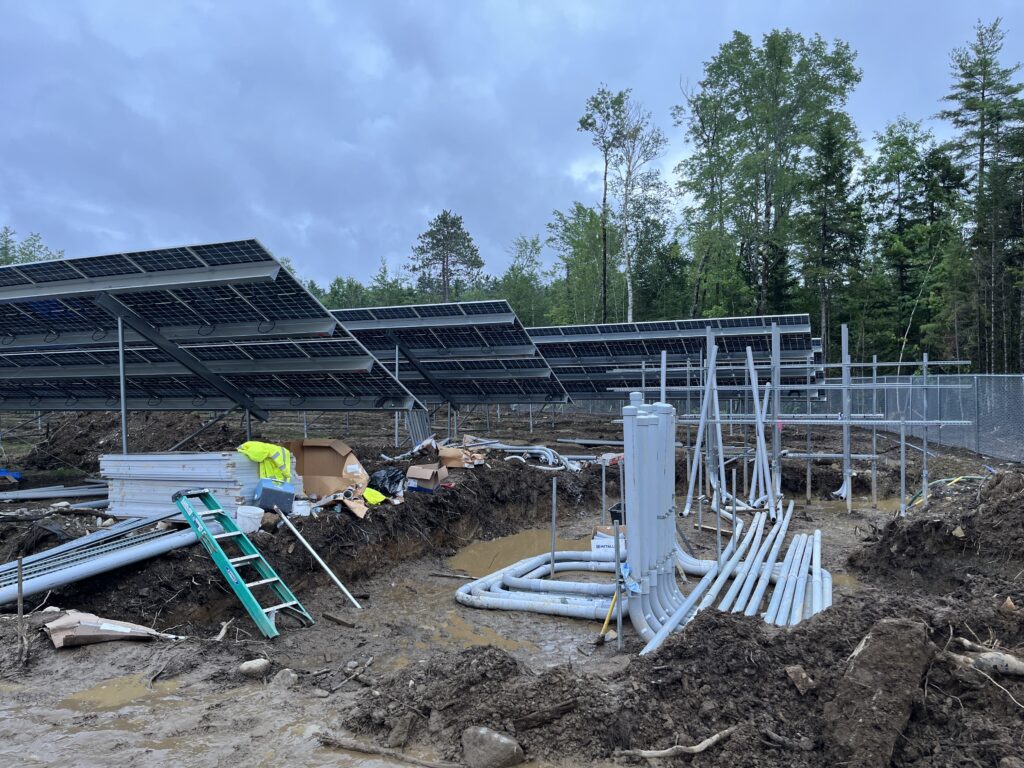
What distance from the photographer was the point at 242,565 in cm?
764

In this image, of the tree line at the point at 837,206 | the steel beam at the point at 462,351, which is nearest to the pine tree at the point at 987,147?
the tree line at the point at 837,206

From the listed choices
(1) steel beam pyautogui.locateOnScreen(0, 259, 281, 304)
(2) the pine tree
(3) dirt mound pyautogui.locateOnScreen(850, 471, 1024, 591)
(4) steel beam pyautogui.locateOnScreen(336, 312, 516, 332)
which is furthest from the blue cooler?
(2) the pine tree

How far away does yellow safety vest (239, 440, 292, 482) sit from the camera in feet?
30.0

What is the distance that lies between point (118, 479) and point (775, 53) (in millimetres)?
34202

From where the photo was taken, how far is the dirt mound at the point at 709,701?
3482 millimetres

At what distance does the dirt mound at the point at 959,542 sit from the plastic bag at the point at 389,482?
7229 millimetres

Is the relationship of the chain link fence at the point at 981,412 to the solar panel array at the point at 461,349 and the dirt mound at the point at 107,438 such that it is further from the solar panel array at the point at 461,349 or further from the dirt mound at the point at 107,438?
the dirt mound at the point at 107,438

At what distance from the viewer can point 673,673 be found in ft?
14.3

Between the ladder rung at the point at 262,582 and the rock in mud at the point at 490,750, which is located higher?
the rock in mud at the point at 490,750

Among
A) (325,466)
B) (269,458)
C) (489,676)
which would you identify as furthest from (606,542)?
(489,676)

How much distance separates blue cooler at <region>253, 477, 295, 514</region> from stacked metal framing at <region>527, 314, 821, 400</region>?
11.2 m

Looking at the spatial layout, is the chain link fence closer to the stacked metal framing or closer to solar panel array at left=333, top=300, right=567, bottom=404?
the stacked metal framing

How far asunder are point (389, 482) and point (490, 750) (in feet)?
26.2

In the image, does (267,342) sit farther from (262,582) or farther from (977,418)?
(977,418)
